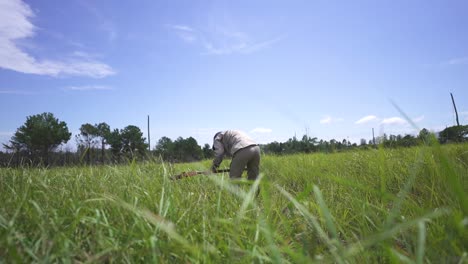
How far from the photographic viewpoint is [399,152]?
4.71 meters

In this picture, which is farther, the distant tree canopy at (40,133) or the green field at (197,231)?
the distant tree canopy at (40,133)

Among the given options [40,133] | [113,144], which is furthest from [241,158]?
[113,144]

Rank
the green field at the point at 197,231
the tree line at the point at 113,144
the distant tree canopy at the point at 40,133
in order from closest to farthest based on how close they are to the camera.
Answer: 1. the green field at the point at 197,231
2. the tree line at the point at 113,144
3. the distant tree canopy at the point at 40,133

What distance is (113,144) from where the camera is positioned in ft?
160

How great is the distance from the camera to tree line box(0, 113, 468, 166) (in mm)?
3946

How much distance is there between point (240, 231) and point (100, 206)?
0.79 m

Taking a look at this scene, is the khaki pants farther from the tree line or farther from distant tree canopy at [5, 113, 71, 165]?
distant tree canopy at [5, 113, 71, 165]

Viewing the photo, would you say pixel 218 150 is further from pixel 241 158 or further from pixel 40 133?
pixel 40 133

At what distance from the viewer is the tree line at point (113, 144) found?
3.95 m

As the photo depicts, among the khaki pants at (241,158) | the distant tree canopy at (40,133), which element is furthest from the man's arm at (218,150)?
the distant tree canopy at (40,133)

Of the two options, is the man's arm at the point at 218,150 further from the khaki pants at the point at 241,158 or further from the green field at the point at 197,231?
the green field at the point at 197,231

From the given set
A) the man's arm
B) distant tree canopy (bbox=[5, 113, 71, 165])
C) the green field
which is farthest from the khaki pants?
distant tree canopy (bbox=[5, 113, 71, 165])

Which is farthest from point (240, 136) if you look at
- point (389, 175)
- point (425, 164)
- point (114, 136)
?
point (114, 136)

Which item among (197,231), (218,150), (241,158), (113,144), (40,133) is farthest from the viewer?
(113,144)
